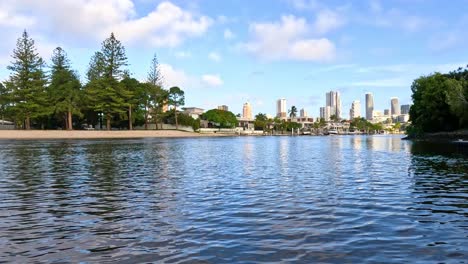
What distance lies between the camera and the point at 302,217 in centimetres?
1307

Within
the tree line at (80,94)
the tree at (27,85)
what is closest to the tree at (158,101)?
the tree line at (80,94)

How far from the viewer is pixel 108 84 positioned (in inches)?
4791

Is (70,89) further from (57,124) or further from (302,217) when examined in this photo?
(302,217)

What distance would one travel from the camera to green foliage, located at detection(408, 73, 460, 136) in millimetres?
98062

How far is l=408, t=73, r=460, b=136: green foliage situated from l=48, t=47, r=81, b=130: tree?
9547cm

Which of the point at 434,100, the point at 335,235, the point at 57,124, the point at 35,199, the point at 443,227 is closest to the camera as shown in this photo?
the point at 335,235

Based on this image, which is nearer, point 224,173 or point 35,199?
point 35,199

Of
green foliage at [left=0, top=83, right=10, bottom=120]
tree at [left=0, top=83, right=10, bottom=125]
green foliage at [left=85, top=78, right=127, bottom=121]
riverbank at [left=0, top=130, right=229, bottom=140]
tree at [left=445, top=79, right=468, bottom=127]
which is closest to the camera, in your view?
tree at [left=445, top=79, right=468, bottom=127]

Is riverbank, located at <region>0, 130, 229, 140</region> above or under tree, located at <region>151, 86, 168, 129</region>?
under

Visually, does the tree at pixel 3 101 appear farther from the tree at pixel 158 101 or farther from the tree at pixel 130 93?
the tree at pixel 158 101

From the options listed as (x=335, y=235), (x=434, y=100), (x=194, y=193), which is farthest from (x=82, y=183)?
(x=434, y=100)

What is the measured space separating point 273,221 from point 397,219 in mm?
4015

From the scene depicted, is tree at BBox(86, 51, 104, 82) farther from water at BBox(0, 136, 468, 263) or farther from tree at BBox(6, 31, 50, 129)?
water at BBox(0, 136, 468, 263)

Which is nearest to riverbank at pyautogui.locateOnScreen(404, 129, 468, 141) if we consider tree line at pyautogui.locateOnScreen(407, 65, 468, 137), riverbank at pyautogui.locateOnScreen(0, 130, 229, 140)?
tree line at pyautogui.locateOnScreen(407, 65, 468, 137)
